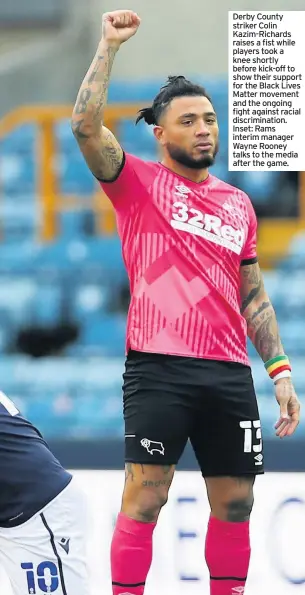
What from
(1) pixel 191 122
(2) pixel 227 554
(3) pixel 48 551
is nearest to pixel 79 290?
(1) pixel 191 122

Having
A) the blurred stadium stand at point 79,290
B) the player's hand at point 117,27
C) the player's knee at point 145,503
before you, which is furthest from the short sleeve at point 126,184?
the blurred stadium stand at point 79,290

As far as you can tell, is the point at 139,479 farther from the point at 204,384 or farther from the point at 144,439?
the point at 204,384

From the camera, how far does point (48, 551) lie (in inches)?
84.7

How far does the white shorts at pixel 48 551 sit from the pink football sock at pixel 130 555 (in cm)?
37

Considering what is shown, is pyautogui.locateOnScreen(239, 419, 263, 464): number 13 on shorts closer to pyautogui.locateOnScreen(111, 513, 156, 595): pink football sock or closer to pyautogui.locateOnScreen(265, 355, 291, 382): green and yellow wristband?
pyautogui.locateOnScreen(265, 355, 291, 382): green and yellow wristband

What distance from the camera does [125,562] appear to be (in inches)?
101

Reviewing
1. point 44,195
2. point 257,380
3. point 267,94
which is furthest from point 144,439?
point 44,195

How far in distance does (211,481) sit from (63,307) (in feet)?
13.4

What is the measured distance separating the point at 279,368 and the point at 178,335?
0.32 metres

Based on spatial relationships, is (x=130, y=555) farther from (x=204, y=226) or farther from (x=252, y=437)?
(x=204, y=226)

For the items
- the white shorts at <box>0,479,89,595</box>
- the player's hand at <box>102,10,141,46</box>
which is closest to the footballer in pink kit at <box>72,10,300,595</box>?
the player's hand at <box>102,10,141,46</box>

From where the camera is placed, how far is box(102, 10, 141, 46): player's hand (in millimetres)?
2553

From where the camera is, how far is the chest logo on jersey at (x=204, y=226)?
2.67m

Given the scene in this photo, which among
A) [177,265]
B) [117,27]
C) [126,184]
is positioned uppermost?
[117,27]
